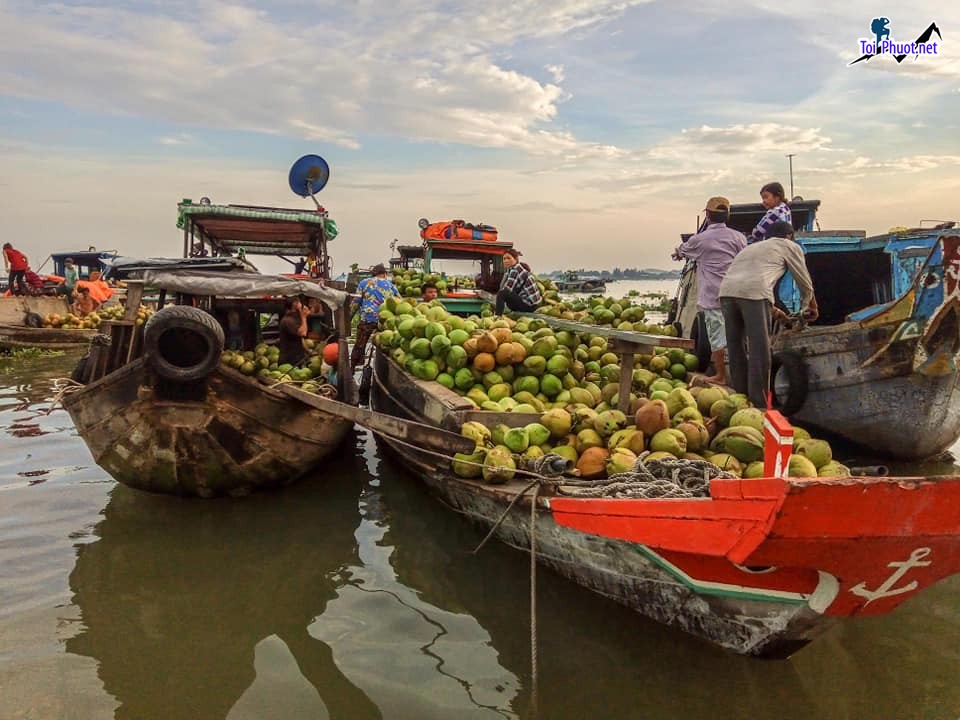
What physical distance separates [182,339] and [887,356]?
6.09m

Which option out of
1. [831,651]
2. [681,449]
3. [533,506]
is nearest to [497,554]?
[533,506]

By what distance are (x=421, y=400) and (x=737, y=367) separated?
2546 mm

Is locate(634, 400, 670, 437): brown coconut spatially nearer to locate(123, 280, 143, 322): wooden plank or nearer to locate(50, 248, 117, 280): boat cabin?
locate(123, 280, 143, 322): wooden plank

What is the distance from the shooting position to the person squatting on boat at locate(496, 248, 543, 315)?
7566 mm

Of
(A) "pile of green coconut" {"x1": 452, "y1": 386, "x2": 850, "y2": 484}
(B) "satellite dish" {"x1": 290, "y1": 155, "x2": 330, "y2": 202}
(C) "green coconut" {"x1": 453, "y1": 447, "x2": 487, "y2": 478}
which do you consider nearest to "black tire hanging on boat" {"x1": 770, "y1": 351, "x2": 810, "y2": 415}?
(A) "pile of green coconut" {"x1": 452, "y1": 386, "x2": 850, "y2": 484}

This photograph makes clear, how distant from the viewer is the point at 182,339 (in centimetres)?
490

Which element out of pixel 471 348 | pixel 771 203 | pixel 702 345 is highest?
pixel 771 203

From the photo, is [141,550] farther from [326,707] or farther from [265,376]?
[326,707]

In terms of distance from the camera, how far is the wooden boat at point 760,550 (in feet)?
7.19

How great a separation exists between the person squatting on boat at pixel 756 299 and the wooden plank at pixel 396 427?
2.23m

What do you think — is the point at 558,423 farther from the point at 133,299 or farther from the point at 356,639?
the point at 133,299

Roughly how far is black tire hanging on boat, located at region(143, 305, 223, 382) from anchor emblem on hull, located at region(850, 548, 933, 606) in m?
4.19

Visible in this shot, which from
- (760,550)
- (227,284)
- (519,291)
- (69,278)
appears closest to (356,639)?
(760,550)

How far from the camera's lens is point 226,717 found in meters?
2.87
